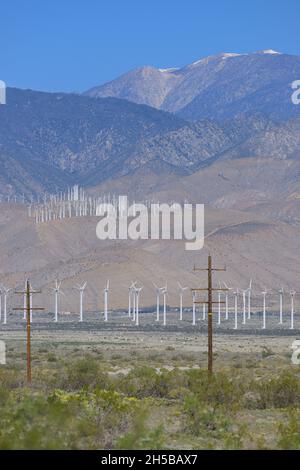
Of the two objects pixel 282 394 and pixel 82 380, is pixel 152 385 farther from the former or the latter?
pixel 282 394

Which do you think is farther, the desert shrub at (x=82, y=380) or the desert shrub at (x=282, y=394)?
the desert shrub at (x=82, y=380)

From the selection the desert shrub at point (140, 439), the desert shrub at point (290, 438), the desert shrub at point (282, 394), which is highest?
the desert shrub at point (140, 439)

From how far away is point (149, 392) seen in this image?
38344 mm

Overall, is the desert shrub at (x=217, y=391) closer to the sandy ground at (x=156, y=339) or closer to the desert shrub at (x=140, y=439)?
the desert shrub at (x=140, y=439)

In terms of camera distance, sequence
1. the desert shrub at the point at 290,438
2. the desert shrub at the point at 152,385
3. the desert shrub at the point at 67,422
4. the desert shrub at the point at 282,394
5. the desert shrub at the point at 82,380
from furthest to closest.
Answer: the desert shrub at the point at 82,380 → the desert shrub at the point at 152,385 → the desert shrub at the point at 282,394 → the desert shrub at the point at 290,438 → the desert shrub at the point at 67,422

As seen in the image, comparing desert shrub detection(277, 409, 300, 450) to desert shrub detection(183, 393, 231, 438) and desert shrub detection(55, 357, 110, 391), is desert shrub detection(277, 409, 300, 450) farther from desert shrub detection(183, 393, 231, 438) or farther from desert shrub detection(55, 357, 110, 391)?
desert shrub detection(55, 357, 110, 391)

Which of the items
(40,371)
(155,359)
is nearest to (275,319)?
(155,359)

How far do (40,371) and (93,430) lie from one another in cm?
2136

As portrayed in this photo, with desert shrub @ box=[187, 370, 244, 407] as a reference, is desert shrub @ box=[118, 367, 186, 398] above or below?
below

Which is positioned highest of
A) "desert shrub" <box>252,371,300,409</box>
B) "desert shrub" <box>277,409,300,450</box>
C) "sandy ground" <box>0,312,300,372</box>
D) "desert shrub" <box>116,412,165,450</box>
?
"desert shrub" <box>116,412,165,450</box>

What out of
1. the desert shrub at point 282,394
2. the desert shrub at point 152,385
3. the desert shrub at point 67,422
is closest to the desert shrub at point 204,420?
the desert shrub at point 67,422

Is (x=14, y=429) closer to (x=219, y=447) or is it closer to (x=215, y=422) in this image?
(x=219, y=447)

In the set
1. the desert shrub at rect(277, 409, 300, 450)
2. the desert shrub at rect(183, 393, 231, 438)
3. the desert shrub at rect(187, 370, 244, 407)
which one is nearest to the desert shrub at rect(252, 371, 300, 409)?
the desert shrub at rect(187, 370, 244, 407)

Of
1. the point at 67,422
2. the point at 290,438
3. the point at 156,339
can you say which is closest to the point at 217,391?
the point at 290,438
